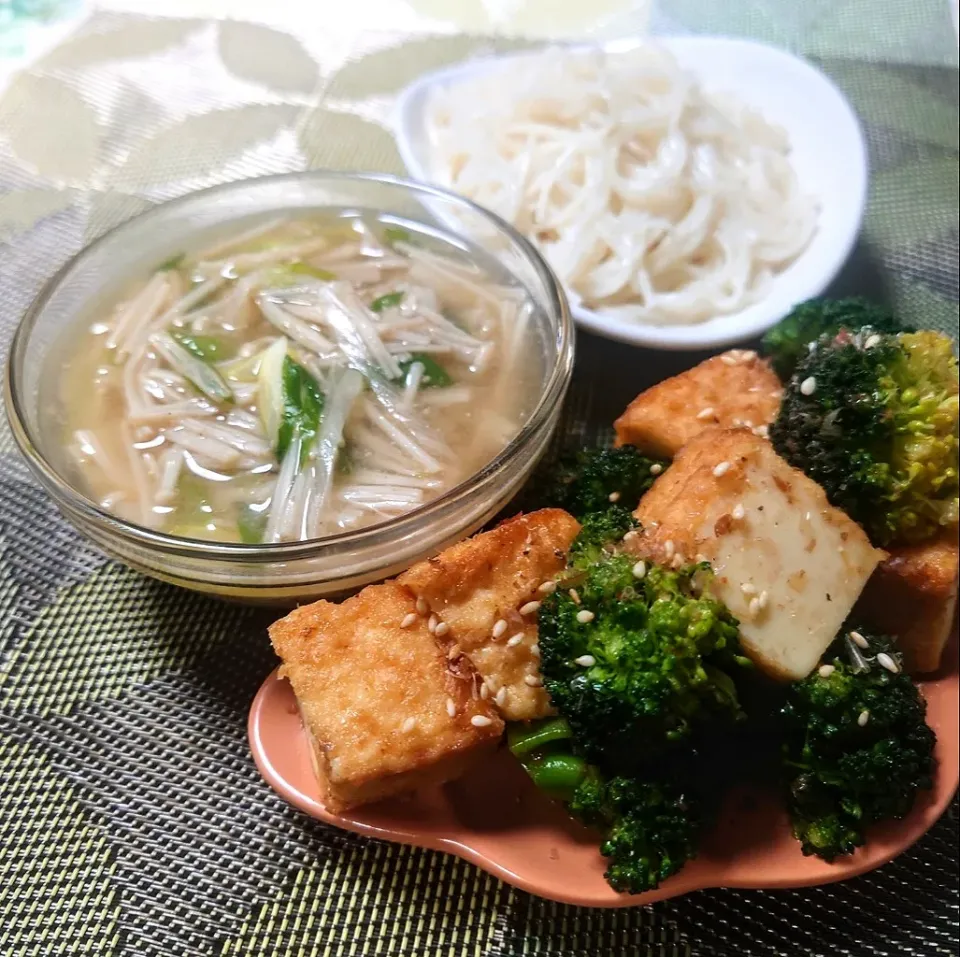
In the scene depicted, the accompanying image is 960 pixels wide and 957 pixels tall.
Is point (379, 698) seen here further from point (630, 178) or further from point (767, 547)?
point (630, 178)

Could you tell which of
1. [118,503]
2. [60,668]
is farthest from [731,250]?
[60,668]

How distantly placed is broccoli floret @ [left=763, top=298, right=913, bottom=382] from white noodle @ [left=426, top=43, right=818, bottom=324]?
1.29 ft

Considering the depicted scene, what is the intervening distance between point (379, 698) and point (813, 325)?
4.76 feet

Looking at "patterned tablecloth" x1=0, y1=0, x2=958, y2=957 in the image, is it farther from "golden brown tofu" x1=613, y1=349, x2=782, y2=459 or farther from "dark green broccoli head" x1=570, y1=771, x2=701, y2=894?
"golden brown tofu" x1=613, y1=349, x2=782, y2=459

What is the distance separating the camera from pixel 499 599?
175cm

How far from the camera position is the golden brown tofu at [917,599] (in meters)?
1.80

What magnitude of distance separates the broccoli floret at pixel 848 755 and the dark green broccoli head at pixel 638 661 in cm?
17

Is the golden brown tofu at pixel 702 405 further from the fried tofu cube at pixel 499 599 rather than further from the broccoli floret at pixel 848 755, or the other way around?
the broccoli floret at pixel 848 755

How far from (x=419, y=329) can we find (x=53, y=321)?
97 cm

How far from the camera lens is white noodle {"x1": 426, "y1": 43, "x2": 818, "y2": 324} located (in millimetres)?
2684

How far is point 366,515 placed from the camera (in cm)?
197

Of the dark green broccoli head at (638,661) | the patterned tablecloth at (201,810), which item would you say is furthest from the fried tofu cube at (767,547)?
the patterned tablecloth at (201,810)

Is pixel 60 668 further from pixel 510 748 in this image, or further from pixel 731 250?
pixel 731 250

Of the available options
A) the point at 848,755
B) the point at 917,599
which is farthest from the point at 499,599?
the point at 917,599
